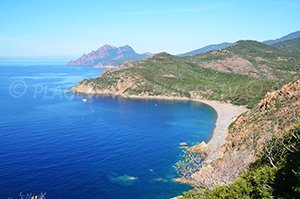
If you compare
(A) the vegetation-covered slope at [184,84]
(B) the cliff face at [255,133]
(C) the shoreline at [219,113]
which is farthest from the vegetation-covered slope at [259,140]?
(A) the vegetation-covered slope at [184,84]

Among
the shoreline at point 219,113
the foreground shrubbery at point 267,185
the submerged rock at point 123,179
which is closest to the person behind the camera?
the foreground shrubbery at point 267,185

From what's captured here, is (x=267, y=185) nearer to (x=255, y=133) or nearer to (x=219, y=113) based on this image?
(x=255, y=133)

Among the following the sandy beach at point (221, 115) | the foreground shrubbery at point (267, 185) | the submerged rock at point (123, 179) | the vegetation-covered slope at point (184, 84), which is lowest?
the sandy beach at point (221, 115)

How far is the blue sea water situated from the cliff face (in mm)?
8093

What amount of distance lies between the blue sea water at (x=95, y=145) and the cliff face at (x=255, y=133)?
26.6 ft

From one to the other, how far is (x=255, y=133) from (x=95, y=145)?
41.6 metres

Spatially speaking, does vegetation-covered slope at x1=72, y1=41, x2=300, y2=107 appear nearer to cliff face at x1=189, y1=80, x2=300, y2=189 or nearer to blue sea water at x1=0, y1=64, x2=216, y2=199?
blue sea water at x1=0, y1=64, x2=216, y2=199

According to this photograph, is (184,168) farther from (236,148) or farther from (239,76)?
(239,76)

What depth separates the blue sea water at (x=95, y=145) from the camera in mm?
57938

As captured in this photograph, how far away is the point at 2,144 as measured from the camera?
8169cm

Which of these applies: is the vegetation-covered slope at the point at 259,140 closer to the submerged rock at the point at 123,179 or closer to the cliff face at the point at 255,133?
the cliff face at the point at 255,133

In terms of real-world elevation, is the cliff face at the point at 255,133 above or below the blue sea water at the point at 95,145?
above

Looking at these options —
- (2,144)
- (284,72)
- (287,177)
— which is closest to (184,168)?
(287,177)

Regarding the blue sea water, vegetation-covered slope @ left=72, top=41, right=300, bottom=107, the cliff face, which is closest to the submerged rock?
the blue sea water
